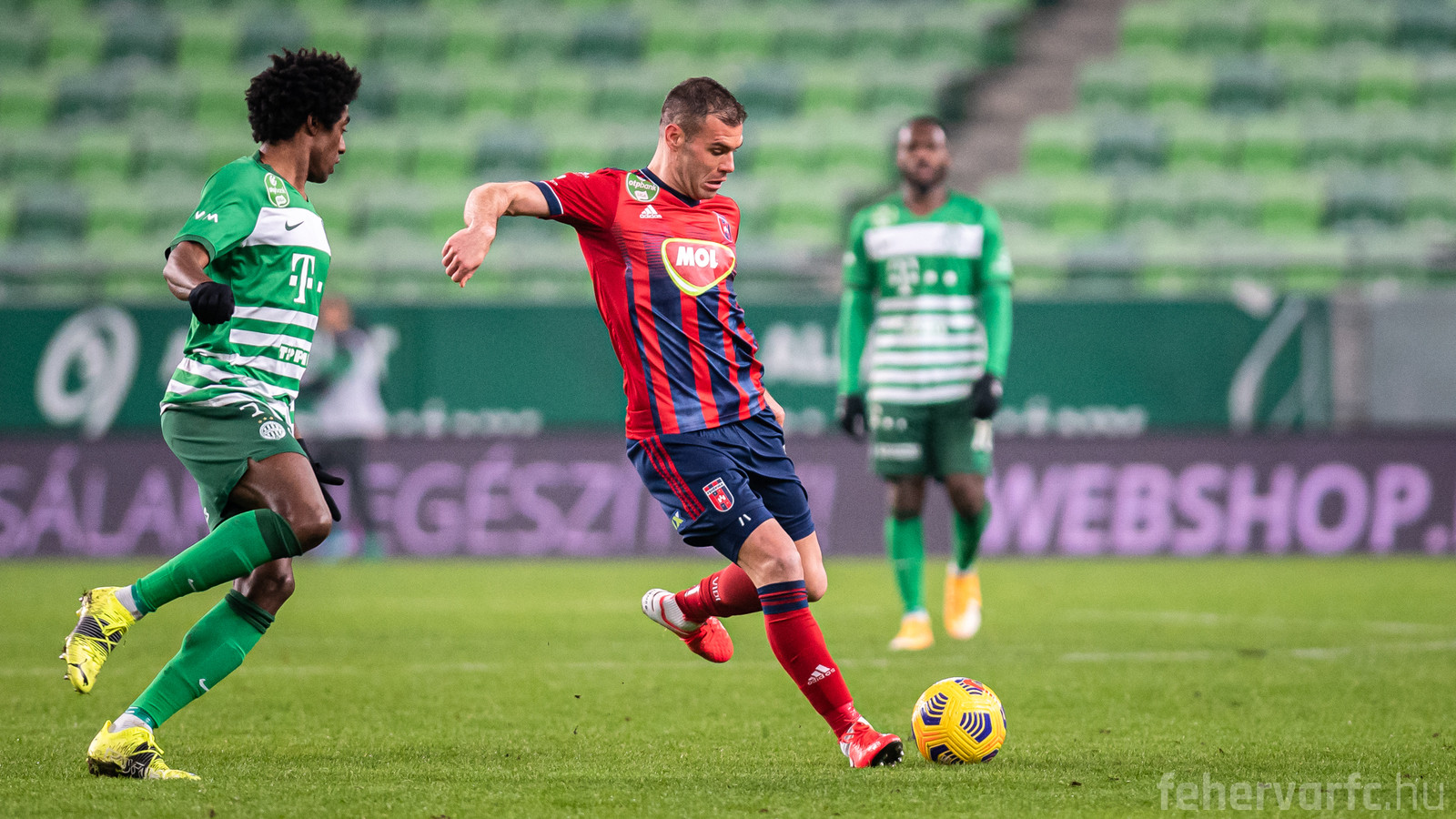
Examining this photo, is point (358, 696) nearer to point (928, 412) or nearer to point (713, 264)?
point (713, 264)

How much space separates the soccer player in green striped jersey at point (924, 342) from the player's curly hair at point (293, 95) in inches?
133

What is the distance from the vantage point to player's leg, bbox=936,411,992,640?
7.41m

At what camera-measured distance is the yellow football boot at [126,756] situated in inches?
161

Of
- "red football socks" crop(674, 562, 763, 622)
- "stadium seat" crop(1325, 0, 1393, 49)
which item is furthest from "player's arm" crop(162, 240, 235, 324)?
"stadium seat" crop(1325, 0, 1393, 49)

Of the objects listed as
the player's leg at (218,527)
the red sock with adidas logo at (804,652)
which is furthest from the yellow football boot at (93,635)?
the red sock with adidas logo at (804,652)

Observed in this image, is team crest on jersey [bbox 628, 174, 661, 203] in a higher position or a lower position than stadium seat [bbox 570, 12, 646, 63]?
lower

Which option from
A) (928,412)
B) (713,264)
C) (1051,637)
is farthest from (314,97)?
(1051,637)

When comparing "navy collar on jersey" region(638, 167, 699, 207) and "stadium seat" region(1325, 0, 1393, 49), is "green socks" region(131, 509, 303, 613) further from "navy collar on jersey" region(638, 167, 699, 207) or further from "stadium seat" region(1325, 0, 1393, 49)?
"stadium seat" region(1325, 0, 1393, 49)

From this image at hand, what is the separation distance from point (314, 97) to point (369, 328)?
8.83m

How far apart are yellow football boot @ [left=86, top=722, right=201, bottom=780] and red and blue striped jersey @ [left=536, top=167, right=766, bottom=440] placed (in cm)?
155

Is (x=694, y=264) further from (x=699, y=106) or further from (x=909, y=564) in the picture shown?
(x=909, y=564)

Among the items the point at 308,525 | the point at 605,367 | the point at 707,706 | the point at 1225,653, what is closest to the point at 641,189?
the point at 308,525

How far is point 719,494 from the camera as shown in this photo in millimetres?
4500

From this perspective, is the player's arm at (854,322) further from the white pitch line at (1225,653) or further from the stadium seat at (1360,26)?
the stadium seat at (1360,26)
